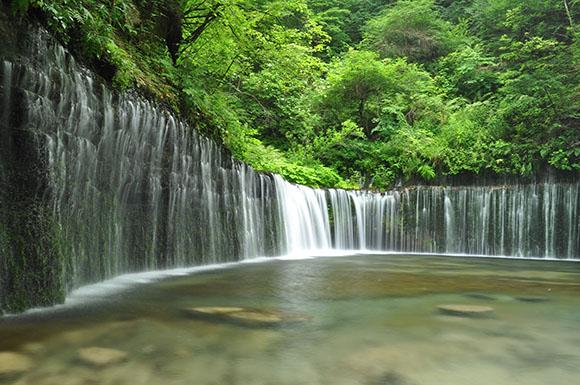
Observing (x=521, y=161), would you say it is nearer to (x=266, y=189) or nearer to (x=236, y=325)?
(x=266, y=189)

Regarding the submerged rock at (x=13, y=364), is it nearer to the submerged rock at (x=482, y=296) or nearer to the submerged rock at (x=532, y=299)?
the submerged rock at (x=482, y=296)

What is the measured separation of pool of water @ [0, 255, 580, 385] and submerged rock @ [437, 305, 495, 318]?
0.36ft

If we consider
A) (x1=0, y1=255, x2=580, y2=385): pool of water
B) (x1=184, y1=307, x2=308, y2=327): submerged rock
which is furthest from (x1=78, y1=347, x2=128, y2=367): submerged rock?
(x1=184, y1=307, x2=308, y2=327): submerged rock

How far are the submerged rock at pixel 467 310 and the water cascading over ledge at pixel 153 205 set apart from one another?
4174mm

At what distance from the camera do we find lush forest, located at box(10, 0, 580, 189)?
8.69m

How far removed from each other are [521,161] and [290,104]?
1003cm

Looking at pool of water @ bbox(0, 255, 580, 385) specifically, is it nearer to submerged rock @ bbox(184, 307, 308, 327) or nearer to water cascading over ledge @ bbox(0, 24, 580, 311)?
submerged rock @ bbox(184, 307, 308, 327)

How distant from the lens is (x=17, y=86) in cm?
429

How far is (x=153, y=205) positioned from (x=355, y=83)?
515 inches

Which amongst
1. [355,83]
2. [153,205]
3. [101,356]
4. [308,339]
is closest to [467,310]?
[308,339]

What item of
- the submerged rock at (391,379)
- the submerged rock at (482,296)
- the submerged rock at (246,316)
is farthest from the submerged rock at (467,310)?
the submerged rock at (391,379)

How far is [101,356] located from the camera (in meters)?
2.96

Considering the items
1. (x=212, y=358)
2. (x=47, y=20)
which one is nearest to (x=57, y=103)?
(x=47, y=20)

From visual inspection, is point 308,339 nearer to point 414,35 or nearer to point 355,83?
point 355,83
